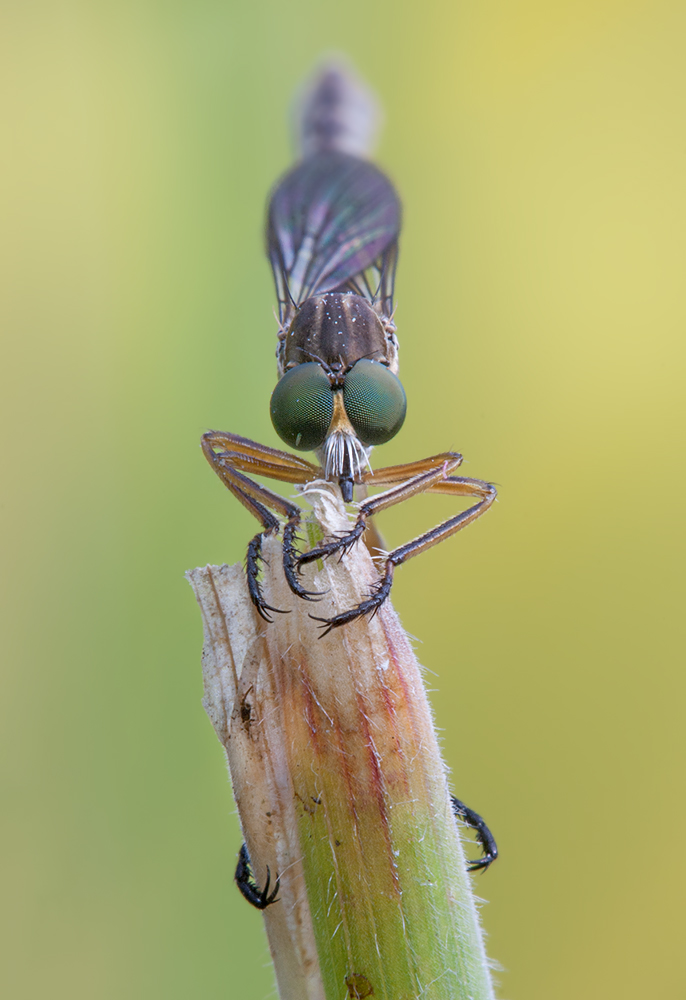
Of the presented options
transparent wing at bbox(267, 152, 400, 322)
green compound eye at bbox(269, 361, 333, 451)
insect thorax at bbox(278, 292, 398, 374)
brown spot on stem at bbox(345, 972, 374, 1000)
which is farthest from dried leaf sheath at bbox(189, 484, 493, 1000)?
transparent wing at bbox(267, 152, 400, 322)

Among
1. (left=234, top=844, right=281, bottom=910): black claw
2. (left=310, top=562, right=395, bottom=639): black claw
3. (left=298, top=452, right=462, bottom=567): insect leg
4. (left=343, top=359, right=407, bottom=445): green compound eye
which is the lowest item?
(left=234, top=844, right=281, bottom=910): black claw

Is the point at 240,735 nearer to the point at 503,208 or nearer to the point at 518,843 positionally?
the point at 518,843

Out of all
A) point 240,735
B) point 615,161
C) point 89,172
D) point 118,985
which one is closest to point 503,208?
point 615,161

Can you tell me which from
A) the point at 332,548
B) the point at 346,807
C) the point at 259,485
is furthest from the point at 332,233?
the point at 346,807

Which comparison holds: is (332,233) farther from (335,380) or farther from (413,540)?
(413,540)

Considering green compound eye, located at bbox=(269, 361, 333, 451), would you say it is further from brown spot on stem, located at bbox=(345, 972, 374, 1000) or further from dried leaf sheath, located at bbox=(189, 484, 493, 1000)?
brown spot on stem, located at bbox=(345, 972, 374, 1000)

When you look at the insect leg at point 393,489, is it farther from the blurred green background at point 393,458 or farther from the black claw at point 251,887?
the black claw at point 251,887

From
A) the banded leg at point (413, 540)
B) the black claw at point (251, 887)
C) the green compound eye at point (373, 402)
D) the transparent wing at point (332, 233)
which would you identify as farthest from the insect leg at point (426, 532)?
the transparent wing at point (332, 233)

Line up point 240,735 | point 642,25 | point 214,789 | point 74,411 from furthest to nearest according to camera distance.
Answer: point 642,25 < point 74,411 < point 214,789 < point 240,735
